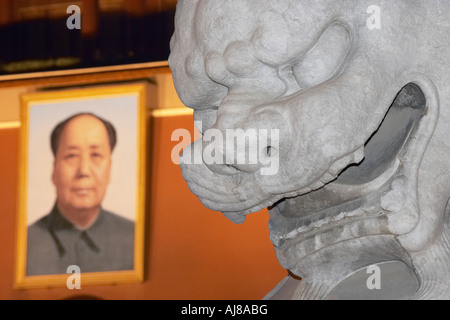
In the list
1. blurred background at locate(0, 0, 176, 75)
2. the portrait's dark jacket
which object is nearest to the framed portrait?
the portrait's dark jacket

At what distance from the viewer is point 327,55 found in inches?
35.3

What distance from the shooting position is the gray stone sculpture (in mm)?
859

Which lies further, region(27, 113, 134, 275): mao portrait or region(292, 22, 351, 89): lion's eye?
region(27, 113, 134, 275): mao portrait

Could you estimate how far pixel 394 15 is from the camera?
2.96ft

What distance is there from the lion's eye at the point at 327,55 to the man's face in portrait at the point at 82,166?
3301 millimetres

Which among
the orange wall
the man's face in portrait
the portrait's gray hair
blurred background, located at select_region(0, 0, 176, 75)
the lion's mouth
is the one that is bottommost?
the lion's mouth

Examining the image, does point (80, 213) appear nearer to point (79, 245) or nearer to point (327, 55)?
point (79, 245)

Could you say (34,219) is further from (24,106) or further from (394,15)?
(394,15)

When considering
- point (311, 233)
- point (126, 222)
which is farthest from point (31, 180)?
point (311, 233)

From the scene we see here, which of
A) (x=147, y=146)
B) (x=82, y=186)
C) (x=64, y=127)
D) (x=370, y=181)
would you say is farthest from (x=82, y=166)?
(x=370, y=181)

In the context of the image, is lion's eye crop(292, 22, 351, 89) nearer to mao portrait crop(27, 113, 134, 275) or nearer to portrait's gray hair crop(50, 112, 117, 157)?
mao portrait crop(27, 113, 134, 275)

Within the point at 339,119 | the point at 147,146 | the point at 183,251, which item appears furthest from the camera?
the point at 147,146

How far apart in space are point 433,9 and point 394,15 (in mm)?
62

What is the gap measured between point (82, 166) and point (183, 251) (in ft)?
2.34
